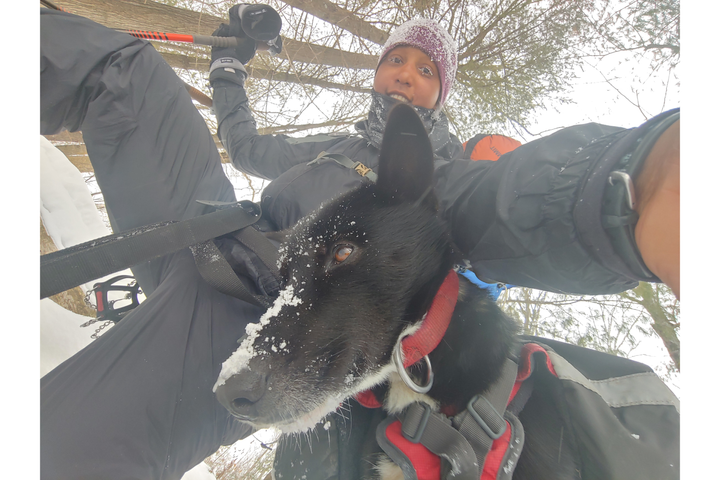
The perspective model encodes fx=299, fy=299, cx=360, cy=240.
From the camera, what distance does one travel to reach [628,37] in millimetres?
3311

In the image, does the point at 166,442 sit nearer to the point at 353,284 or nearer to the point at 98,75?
the point at 353,284

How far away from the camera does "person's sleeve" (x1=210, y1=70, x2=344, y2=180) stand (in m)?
2.34

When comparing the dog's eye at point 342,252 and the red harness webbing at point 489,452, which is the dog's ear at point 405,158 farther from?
the red harness webbing at point 489,452

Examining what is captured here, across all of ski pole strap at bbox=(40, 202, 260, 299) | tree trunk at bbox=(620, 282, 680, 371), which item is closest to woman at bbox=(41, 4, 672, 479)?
ski pole strap at bbox=(40, 202, 260, 299)

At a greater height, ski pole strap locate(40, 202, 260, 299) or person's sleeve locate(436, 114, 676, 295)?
person's sleeve locate(436, 114, 676, 295)

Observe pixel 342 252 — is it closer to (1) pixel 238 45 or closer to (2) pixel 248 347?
(2) pixel 248 347

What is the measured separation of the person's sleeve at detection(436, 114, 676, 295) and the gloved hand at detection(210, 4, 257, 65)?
8.64 feet

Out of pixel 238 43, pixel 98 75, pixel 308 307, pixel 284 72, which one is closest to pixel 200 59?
pixel 284 72

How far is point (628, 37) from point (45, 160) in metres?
6.03

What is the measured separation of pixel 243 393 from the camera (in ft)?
3.37

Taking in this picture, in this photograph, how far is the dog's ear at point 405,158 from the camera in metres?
1.18

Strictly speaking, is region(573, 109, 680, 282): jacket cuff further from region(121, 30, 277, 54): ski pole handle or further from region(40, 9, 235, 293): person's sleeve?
region(121, 30, 277, 54): ski pole handle

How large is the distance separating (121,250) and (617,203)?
1686 millimetres

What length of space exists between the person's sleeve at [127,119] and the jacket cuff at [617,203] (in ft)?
6.17
